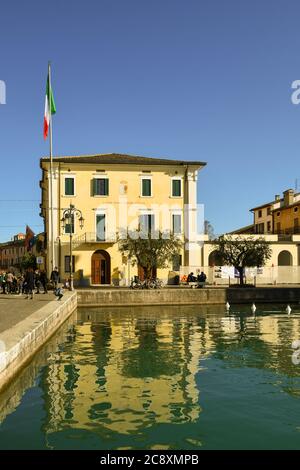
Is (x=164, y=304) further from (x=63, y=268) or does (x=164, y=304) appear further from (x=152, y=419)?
(x=152, y=419)

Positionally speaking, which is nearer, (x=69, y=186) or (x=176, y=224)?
(x=69, y=186)

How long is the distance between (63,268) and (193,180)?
13.3m

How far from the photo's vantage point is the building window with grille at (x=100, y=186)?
43.2 metres

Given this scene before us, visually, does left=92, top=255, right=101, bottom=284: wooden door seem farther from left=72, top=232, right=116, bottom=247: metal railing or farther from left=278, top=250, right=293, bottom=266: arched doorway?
left=278, top=250, right=293, bottom=266: arched doorway

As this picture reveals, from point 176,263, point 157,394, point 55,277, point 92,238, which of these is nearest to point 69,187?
point 92,238

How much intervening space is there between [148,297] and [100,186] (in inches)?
524

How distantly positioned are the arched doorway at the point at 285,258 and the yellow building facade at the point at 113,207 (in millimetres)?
9460

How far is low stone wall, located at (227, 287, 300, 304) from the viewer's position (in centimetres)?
3450

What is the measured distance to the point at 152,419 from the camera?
900 centimetres

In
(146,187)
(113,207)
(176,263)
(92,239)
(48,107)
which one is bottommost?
(176,263)

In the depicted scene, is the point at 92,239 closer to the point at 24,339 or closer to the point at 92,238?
the point at 92,238

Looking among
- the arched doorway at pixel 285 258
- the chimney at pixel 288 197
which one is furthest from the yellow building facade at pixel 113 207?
the chimney at pixel 288 197

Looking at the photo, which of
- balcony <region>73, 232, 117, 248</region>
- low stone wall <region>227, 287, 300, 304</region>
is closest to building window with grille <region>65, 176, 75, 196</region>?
balcony <region>73, 232, 117, 248</region>

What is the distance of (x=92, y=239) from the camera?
139 ft
